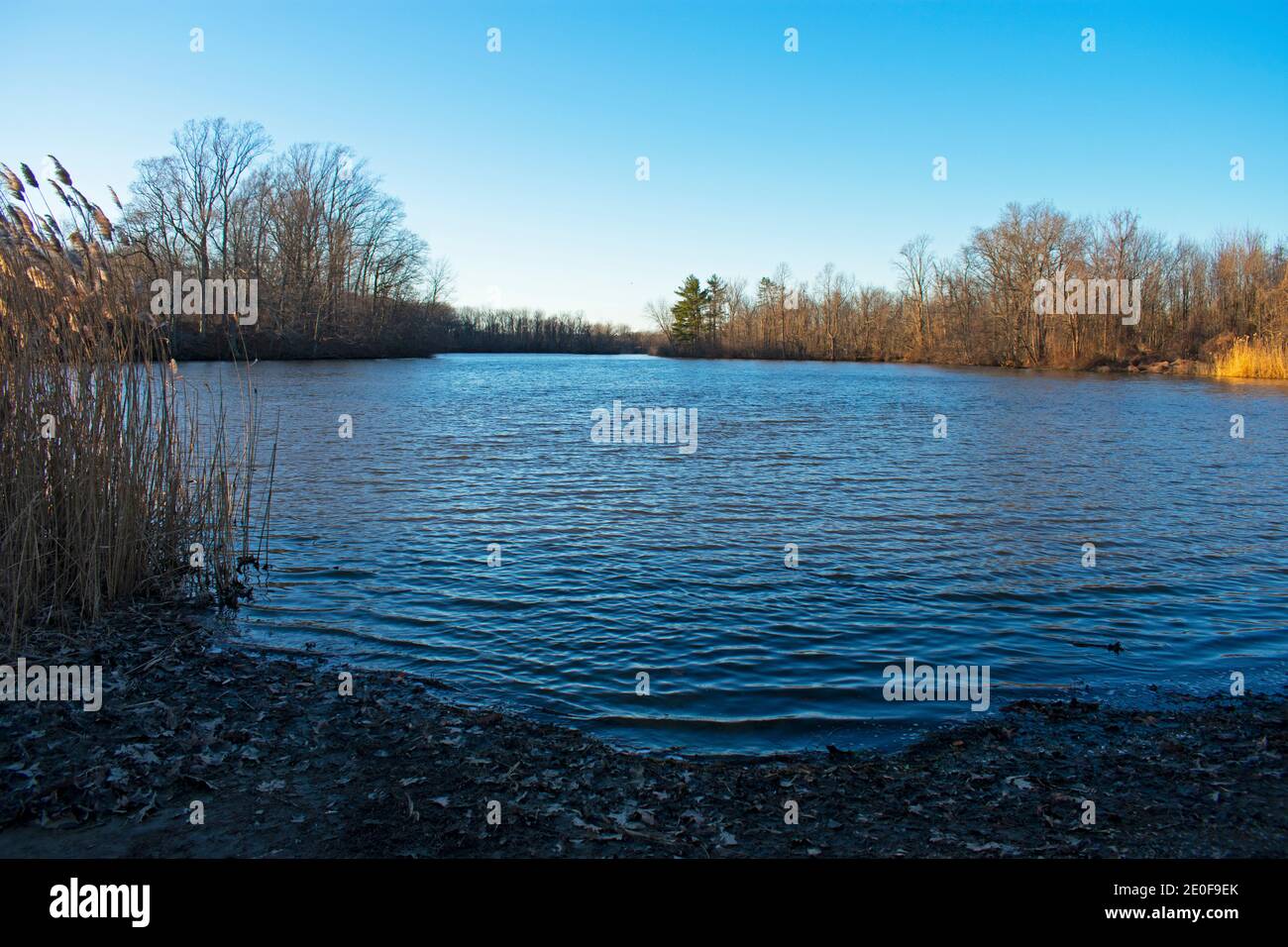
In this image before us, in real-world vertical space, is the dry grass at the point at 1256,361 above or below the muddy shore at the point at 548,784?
above

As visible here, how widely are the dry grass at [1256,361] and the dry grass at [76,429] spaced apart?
64.3 meters

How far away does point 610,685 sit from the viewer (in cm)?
740

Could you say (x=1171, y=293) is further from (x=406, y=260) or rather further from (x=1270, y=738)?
(x=1270, y=738)

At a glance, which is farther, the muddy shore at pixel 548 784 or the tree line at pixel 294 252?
the tree line at pixel 294 252

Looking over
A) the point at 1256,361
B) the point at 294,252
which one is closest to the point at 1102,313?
the point at 1256,361

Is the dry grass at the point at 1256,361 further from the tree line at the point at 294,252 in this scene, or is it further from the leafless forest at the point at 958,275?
the tree line at the point at 294,252

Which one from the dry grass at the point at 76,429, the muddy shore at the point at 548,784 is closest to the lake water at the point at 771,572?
the muddy shore at the point at 548,784

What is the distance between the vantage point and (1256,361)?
55.6 metres

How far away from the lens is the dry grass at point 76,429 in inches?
278

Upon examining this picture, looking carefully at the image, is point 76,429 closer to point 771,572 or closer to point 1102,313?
point 771,572

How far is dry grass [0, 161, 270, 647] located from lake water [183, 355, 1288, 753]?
1568mm

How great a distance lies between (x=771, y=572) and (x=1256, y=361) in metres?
60.1

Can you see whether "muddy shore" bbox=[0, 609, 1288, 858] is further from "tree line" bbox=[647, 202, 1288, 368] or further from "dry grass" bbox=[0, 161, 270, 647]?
"tree line" bbox=[647, 202, 1288, 368]

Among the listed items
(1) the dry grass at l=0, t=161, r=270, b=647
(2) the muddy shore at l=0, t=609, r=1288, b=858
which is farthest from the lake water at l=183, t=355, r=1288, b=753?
(1) the dry grass at l=0, t=161, r=270, b=647
